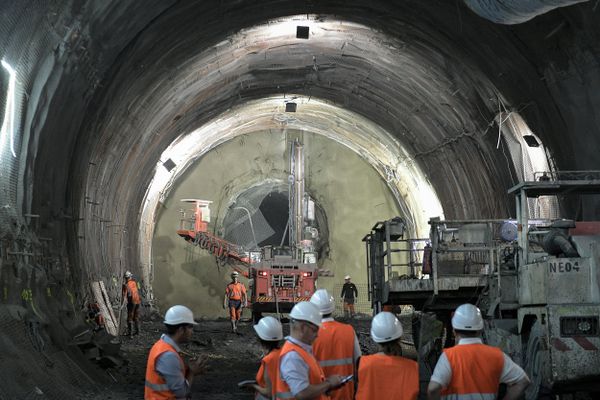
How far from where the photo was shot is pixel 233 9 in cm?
1659

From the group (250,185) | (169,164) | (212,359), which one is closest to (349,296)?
(169,164)

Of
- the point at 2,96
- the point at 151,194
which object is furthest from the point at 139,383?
the point at 151,194

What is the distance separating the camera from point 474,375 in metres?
5.67

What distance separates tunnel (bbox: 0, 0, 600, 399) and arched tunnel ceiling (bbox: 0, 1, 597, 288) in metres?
0.06

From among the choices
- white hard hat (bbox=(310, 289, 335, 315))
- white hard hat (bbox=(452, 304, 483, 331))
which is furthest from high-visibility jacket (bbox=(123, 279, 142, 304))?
white hard hat (bbox=(452, 304, 483, 331))

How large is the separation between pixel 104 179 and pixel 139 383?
7396mm

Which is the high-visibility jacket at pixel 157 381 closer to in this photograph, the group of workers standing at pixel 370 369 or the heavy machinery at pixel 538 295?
the group of workers standing at pixel 370 369

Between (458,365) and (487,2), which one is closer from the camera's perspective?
(458,365)

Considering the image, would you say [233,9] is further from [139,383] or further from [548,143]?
[139,383]

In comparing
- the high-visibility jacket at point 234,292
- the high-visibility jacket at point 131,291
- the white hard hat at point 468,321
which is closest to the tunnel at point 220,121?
the high-visibility jacket at point 131,291

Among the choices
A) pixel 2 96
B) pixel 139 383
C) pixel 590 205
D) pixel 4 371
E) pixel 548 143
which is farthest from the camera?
pixel 548 143

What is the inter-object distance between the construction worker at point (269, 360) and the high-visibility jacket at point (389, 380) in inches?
22.1

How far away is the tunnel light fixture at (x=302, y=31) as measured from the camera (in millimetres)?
19566

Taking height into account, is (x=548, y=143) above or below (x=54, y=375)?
above
